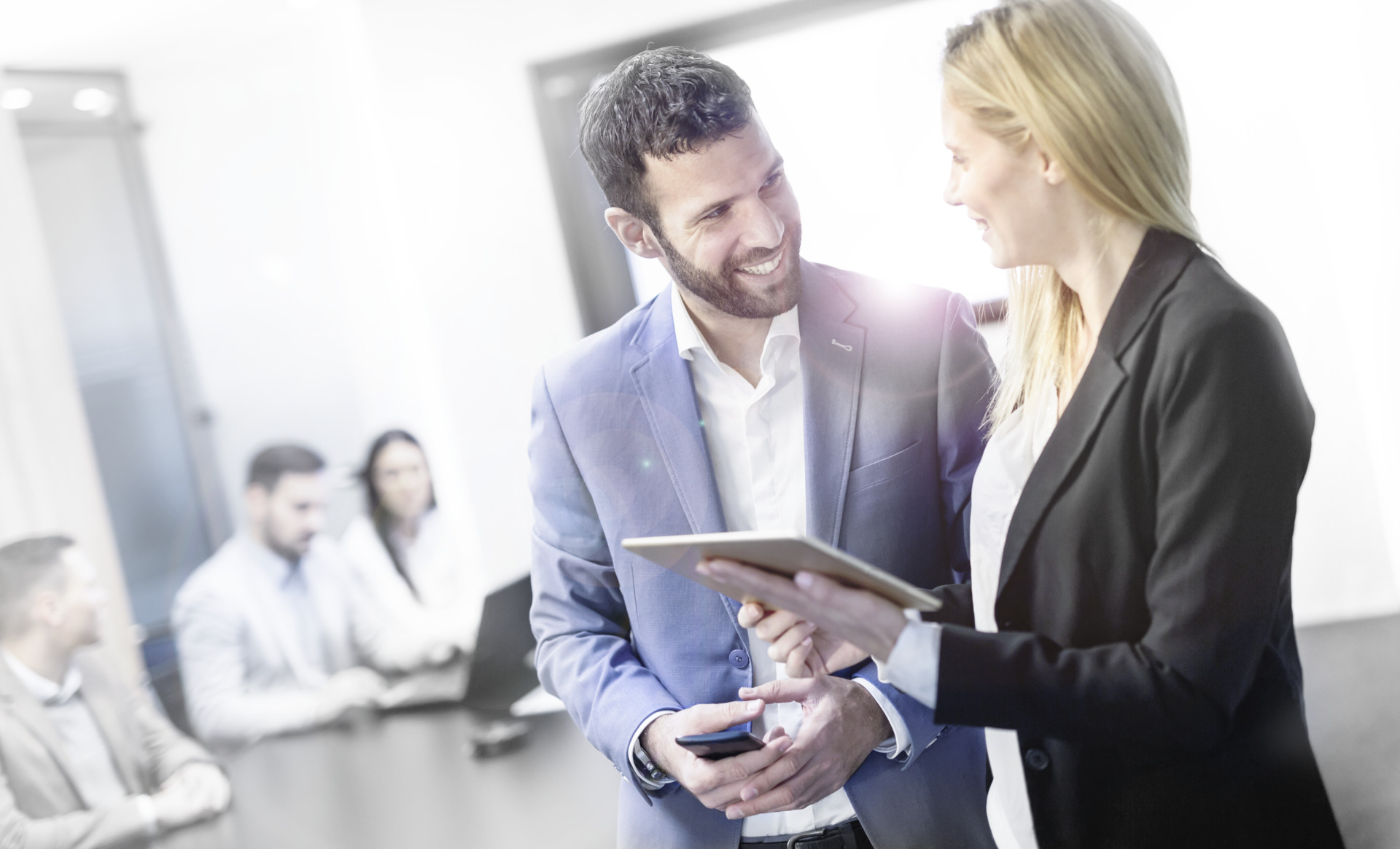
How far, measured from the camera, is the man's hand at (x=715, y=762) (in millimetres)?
1316

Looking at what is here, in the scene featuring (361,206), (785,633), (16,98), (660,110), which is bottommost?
(785,633)

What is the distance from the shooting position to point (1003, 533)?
→ 125 cm

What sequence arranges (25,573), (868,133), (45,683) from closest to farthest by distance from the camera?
1. (868,133)
2. (45,683)
3. (25,573)

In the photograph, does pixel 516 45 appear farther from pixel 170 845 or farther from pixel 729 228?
pixel 170 845

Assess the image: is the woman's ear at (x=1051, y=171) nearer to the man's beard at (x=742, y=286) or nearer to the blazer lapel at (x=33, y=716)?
the man's beard at (x=742, y=286)

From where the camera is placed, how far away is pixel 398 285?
3.70 meters

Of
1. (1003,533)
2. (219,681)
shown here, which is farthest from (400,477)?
(1003,533)

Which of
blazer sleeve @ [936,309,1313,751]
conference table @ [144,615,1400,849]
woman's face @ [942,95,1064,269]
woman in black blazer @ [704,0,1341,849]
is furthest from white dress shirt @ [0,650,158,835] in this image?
woman's face @ [942,95,1064,269]

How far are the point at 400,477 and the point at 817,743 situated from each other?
8.84ft

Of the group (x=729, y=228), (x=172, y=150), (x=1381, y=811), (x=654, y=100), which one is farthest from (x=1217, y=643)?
(x=172, y=150)

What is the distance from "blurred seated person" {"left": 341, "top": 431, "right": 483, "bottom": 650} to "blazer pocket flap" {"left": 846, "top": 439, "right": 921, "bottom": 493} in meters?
2.50

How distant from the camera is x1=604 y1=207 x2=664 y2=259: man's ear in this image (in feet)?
5.07

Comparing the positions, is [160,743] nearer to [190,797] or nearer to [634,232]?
[190,797]

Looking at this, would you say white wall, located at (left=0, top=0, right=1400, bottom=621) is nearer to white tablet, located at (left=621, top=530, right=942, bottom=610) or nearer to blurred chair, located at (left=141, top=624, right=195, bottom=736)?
blurred chair, located at (left=141, top=624, right=195, bottom=736)
